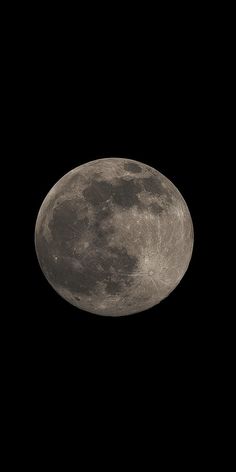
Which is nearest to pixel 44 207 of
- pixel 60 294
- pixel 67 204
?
pixel 67 204

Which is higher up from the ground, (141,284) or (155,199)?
(155,199)

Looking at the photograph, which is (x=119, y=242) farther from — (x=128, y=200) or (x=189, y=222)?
(x=189, y=222)

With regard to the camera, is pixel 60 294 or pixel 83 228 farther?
pixel 60 294

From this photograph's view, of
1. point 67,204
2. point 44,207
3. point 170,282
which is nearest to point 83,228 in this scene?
point 67,204

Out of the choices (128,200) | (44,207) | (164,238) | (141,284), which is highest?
(44,207)

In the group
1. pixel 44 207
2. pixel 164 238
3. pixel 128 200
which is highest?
pixel 44 207

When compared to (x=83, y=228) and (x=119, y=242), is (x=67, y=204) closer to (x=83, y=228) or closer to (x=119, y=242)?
(x=83, y=228)
